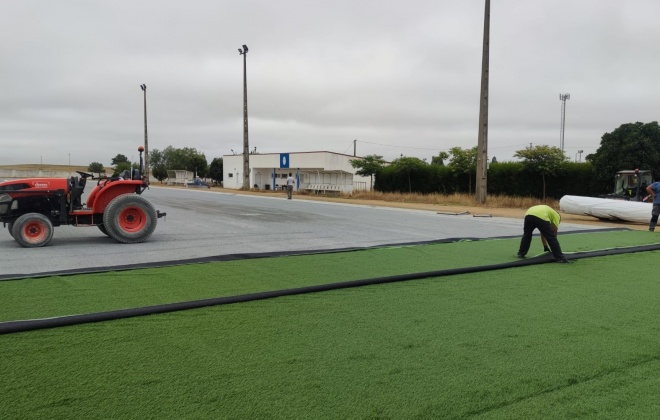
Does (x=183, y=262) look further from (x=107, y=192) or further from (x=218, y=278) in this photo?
(x=107, y=192)

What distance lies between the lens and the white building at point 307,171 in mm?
46688

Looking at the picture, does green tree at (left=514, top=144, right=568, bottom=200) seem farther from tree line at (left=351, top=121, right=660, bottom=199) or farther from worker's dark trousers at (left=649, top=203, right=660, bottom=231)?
worker's dark trousers at (left=649, top=203, right=660, bottom=231)

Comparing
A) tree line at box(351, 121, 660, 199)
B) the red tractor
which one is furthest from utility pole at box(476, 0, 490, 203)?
the red tractor

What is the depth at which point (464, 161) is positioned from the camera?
32031 millimetres

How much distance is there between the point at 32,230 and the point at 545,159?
82.5ft

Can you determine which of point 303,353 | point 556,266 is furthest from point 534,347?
point 556,266

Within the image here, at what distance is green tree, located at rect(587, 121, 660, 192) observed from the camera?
2294cm

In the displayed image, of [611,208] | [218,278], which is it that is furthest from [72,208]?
[611,208]

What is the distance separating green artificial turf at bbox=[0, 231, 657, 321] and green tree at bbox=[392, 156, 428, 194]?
2726 cm

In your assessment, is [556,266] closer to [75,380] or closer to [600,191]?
[75,380]

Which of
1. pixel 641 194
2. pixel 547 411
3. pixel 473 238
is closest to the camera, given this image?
pixel 547 411

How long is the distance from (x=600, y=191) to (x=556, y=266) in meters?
21.7

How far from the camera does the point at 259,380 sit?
3186 millimetres

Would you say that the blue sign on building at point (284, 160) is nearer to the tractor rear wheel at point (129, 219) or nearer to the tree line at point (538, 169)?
the tree line at point (538, 169)
